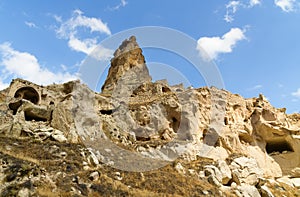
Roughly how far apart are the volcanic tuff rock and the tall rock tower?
54cm

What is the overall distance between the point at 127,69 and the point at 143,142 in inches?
781

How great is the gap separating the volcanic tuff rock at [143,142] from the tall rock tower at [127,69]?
539mm

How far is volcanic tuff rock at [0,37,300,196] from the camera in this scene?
11547 mm

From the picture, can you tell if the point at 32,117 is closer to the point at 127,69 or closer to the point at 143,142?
the point at 143,142

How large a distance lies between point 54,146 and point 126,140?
647cm

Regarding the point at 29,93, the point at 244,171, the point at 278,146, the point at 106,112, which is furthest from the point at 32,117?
the point at 278,146

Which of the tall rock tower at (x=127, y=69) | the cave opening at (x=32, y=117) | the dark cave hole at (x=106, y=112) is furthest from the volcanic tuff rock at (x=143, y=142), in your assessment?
the tall rock tower at (x=127, y=69)

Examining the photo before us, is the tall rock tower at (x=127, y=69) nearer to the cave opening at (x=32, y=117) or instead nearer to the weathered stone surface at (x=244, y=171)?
the cave opening at (x=32, y=117)

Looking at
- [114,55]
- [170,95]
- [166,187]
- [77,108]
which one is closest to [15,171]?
[166,187]

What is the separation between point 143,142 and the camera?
20.2 metres

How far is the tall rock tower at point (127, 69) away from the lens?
3478cm

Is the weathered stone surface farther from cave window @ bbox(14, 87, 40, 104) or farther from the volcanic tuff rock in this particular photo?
cave window @ bbox(14, 87, 40, 104)

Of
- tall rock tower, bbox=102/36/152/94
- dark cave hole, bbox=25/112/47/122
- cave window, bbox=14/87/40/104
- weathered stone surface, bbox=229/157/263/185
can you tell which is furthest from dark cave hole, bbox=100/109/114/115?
weathered stone surface, bbox=229/157/263/185

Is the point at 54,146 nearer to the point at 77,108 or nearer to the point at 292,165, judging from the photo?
the point at 77,108
